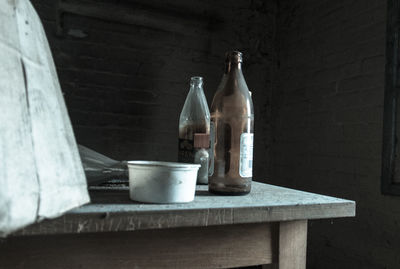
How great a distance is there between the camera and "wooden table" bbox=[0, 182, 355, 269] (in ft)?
1.60

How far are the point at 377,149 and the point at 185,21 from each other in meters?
1.51

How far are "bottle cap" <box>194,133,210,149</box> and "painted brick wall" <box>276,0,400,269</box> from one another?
132 cm

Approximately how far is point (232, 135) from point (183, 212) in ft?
0.79

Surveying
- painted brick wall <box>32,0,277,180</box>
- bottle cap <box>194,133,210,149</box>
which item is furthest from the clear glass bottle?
painted brick wall <box>32,0,277,180</box>

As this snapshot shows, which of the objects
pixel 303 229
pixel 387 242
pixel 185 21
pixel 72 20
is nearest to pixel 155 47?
pixel 185 21

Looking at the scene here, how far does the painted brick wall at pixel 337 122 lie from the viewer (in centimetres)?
187

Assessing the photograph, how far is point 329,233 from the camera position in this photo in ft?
7.09

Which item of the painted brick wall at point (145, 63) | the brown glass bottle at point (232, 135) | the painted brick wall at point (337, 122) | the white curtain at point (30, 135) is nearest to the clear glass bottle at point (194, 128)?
the brown glass bottle at point (232, 135)

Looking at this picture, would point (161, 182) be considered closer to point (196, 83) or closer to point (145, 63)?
point (196, 83)

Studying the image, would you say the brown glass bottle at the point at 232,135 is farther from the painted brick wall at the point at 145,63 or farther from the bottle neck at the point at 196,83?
the painted brick wall at the point at 145,63

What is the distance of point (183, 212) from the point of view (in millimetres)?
536

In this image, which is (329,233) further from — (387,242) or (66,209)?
(66,209)

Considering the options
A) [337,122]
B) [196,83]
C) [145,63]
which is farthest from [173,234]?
[145,63]

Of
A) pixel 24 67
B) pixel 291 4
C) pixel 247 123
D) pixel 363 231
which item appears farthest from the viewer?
pixel 291 4
